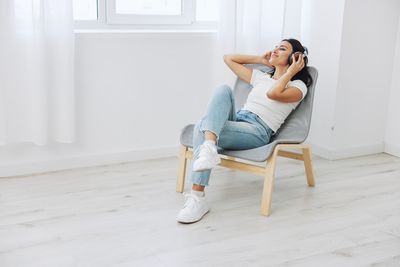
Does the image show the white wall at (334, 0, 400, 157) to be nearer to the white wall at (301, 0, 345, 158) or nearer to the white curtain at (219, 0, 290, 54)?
the white wall at (301, 0, 345, 158)

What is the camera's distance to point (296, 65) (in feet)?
9.74

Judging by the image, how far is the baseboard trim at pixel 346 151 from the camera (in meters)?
3.82

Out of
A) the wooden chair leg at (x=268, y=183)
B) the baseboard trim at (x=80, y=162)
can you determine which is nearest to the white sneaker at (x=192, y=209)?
the wooden chair leg at (x=268, y=183)

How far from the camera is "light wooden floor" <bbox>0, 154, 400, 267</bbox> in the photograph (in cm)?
232

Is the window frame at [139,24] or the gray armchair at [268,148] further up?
the window frame at [139,24]

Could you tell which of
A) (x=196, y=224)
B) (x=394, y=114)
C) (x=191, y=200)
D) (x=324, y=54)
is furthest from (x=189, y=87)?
(x=394, y=114)

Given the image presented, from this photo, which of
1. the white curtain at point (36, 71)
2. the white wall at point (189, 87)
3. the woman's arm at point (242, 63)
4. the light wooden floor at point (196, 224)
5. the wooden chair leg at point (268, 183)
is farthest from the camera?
the white wall at point (189, 87)

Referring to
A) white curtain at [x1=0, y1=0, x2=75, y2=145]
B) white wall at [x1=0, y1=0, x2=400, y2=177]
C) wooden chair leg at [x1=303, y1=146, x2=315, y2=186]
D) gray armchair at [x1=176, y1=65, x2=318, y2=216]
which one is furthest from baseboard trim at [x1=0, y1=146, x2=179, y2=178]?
wooden chair leg at [x1=303, y1=146, x2=315, y2=186]

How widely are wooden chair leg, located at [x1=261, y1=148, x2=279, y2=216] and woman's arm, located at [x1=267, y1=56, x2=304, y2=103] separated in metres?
0.33

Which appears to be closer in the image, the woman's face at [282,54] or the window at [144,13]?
the woman's face at [282,54]

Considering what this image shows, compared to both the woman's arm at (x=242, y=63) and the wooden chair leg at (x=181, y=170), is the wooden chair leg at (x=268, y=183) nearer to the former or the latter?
the wooden chair leg at (x=181, y=170)

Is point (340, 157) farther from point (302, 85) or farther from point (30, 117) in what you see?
point (30, 117)

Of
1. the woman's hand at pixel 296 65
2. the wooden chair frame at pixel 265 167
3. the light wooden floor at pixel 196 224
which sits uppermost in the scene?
the woman's hand at pixel 296 65

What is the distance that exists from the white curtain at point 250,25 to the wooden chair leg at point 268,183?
1.15 metres
